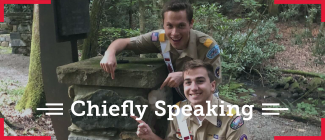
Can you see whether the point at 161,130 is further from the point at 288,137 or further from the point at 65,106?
the point at 288,137

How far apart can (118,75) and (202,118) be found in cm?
64

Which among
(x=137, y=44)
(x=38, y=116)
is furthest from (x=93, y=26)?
(x=137, y=44)

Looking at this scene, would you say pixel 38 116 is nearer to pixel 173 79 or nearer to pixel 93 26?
pixel 93 26

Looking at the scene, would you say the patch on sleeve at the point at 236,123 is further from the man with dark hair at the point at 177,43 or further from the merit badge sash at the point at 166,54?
the merit badge sash at the point at 166,54

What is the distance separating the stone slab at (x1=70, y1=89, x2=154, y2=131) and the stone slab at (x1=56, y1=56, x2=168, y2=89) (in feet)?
0.26

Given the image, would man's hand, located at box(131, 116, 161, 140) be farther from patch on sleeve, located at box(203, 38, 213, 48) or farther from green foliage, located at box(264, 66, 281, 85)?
green foliage, located at box(264, 66, 281, 85)

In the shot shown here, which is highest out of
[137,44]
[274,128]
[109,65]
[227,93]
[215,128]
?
[137,44]

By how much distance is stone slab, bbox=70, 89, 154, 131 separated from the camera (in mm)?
Result: 1899

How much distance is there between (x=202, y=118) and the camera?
191 cm

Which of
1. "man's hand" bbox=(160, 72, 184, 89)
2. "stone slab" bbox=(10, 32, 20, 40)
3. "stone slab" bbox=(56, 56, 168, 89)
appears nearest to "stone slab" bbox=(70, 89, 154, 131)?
"stone slab" bbox=(56, 56, 168, 89)

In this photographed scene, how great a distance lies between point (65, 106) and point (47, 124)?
208 centimetres

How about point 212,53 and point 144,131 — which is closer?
point 144,131

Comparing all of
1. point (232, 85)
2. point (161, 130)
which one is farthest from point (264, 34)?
point (161, 130)

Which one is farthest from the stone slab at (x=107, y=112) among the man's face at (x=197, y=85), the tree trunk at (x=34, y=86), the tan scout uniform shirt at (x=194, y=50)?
the tree trunk at (x=34, y=86)
